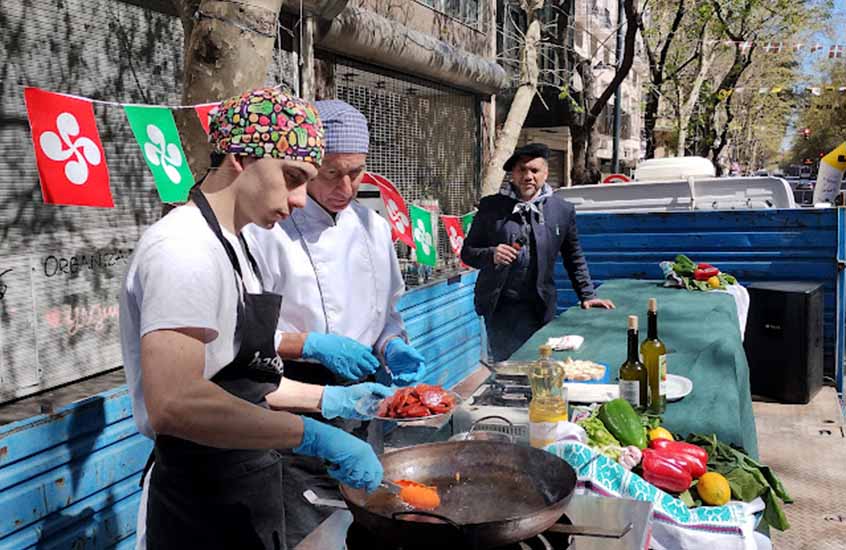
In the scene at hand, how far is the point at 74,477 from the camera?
11.3 feet

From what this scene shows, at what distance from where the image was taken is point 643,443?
9.61 ft

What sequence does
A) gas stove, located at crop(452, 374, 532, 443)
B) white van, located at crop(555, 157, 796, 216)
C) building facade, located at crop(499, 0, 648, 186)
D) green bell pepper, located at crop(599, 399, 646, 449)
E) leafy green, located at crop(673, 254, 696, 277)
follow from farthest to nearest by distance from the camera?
building facade, located at crop(499, 0, 648, 186), white van, located at crop(555, 157, 796, 216), leafy green, located at crop(673, 254, 696, 277), gas stove, located at crop(452, 374, 532, 443), green bell pepper, located at crop(599, 399, 646, 449)

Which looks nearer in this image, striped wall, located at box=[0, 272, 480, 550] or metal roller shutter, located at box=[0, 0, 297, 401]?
striped wall, located at box=[0, 272, 480, 550]

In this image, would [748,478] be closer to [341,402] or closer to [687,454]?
[687,454]

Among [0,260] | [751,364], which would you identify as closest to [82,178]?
[0,260]

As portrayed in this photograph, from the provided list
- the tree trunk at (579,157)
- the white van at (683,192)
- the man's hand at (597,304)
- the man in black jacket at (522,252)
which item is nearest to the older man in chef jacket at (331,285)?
the man in black jacket at (522,252)

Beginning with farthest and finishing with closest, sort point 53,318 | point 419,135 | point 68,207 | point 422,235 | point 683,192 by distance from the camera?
point 419,135, point 683,192, point 422,235, point 68,207, point 53,318

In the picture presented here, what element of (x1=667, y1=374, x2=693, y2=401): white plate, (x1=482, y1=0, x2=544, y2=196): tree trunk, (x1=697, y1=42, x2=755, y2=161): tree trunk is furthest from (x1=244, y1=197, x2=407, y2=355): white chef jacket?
(x1=697, y1=42, x2=755, y2=161): tree trunk

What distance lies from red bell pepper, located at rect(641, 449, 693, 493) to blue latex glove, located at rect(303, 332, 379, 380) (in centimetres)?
114

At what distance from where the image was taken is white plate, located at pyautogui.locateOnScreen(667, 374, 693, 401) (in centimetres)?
365

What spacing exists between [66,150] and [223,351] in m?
2.32

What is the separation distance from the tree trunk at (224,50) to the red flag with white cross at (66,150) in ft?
2.11

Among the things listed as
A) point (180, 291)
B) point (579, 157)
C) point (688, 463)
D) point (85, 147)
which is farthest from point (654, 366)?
point (579, 157)

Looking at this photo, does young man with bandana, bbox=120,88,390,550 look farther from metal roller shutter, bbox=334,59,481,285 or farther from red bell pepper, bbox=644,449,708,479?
metal roller shutter, bbox=334,59,481,285
